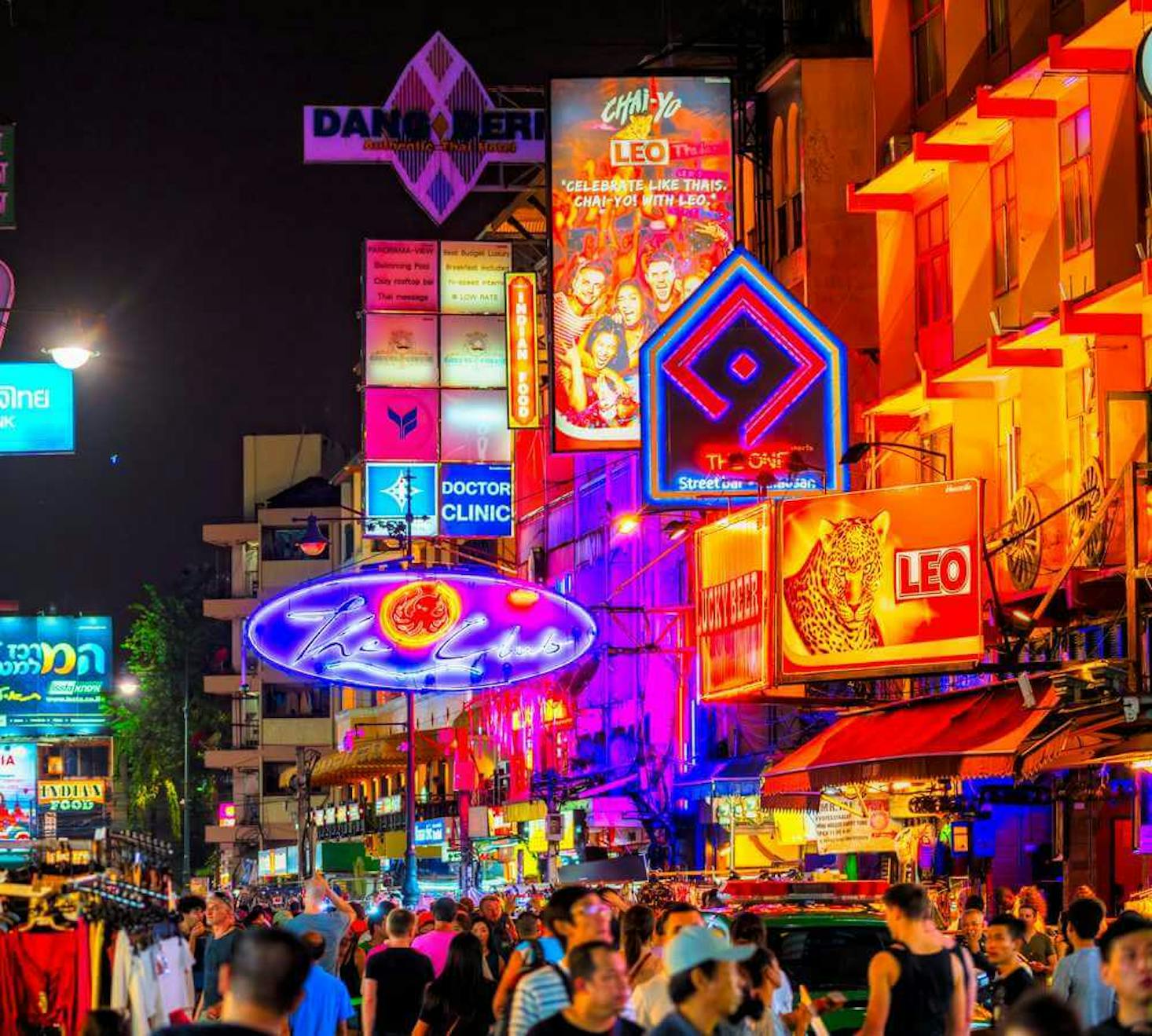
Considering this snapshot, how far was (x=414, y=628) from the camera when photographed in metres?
31.5

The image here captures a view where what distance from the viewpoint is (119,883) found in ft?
42.0

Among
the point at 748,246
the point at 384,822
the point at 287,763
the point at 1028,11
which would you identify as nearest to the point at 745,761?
the point at 748,246

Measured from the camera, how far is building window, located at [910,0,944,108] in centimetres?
3031

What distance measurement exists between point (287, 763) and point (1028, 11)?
8883 centimetres

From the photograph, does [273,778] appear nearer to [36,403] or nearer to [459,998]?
[36,403]

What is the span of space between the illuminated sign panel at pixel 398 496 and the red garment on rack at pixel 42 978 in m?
33.4

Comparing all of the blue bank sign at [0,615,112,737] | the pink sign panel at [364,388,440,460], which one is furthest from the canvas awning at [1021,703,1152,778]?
the blue bank sign at [0,615,112,737]

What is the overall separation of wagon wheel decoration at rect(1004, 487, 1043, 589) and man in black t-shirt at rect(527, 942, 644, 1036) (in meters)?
16.6

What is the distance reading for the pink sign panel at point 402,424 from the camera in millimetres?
48000

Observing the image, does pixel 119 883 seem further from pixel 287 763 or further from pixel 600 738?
pixel 287 763

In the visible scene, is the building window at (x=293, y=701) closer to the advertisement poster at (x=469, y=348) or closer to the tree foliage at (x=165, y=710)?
the tree foliage at (x=165, y=710)

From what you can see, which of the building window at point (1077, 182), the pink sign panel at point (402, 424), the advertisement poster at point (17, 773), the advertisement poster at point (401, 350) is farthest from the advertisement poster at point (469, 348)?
the advertisement poster at point (17, 773)

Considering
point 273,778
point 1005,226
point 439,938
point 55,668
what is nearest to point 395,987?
point 439,938

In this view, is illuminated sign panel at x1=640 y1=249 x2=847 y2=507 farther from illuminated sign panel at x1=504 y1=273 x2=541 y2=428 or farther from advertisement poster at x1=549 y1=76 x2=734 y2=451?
illuminated sign panel at x1=504 y1=273 x2=541 y2=428
